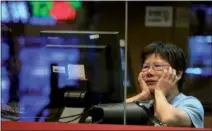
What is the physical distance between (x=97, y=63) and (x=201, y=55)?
2.42 m

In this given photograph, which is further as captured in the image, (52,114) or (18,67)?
(18,67)

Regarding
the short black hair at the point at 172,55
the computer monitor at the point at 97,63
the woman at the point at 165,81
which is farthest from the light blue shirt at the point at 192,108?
the computer monitor at the point at 97,63

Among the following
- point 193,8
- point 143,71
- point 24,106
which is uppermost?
point 193,8

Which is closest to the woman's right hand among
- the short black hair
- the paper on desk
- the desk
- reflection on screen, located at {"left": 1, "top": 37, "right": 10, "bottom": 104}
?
the short black hair

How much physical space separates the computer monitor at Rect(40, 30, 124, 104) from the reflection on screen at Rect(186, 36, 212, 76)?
7.72ft

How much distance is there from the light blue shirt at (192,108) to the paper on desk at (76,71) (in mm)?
383

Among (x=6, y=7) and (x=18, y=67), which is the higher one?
(x=6, y=7)

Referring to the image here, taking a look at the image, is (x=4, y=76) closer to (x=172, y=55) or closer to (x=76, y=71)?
(x=76, y=71)

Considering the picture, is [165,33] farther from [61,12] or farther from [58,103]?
[58,103]

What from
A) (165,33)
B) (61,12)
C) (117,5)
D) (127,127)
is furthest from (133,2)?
(127,127)

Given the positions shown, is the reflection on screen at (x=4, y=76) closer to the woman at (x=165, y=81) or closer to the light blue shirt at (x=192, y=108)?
the woman at (x=165, y=81)

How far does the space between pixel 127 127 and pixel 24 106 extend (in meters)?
0.93

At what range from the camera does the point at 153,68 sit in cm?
187

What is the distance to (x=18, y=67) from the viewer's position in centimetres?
264
